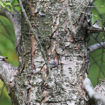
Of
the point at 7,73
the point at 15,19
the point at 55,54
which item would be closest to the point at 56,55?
the point at 55,54

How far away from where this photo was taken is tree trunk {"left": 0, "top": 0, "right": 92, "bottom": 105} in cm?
162

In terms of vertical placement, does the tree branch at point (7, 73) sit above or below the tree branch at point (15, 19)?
below

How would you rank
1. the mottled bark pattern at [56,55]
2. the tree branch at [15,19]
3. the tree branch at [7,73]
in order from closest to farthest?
the mottled bark pattern at [56,55] < the tree branch at [7,73] < the tree branch at [15,19]

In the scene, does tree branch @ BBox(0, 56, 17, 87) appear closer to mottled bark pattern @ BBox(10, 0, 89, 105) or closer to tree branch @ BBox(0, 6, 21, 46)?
mottled bark pattern @ BBox(10, 0, 89, 105)

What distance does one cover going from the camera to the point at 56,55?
1.63 meters

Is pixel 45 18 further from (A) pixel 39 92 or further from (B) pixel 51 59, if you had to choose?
(A) pixel 39 92

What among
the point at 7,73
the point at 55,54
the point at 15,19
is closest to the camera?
the point at 55,54

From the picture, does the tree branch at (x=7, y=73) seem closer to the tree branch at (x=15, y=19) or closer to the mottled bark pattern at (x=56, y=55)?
the mottled bark pattern at (x=56, y=55)

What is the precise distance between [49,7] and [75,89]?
47cm

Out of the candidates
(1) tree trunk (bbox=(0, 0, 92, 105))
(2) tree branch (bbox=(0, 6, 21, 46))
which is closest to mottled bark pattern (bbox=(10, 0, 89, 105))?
(1) tree trunk (bbox=(0, 0, 92, 105))

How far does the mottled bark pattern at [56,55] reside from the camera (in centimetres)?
161

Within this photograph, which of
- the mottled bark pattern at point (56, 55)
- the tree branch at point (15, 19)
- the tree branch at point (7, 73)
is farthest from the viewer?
the tree branch at point (15, 19)

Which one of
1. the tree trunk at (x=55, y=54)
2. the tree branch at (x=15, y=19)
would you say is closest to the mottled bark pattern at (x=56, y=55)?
the tree trunk at (x=55, y=54)

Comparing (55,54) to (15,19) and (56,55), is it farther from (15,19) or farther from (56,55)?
(15,19)
